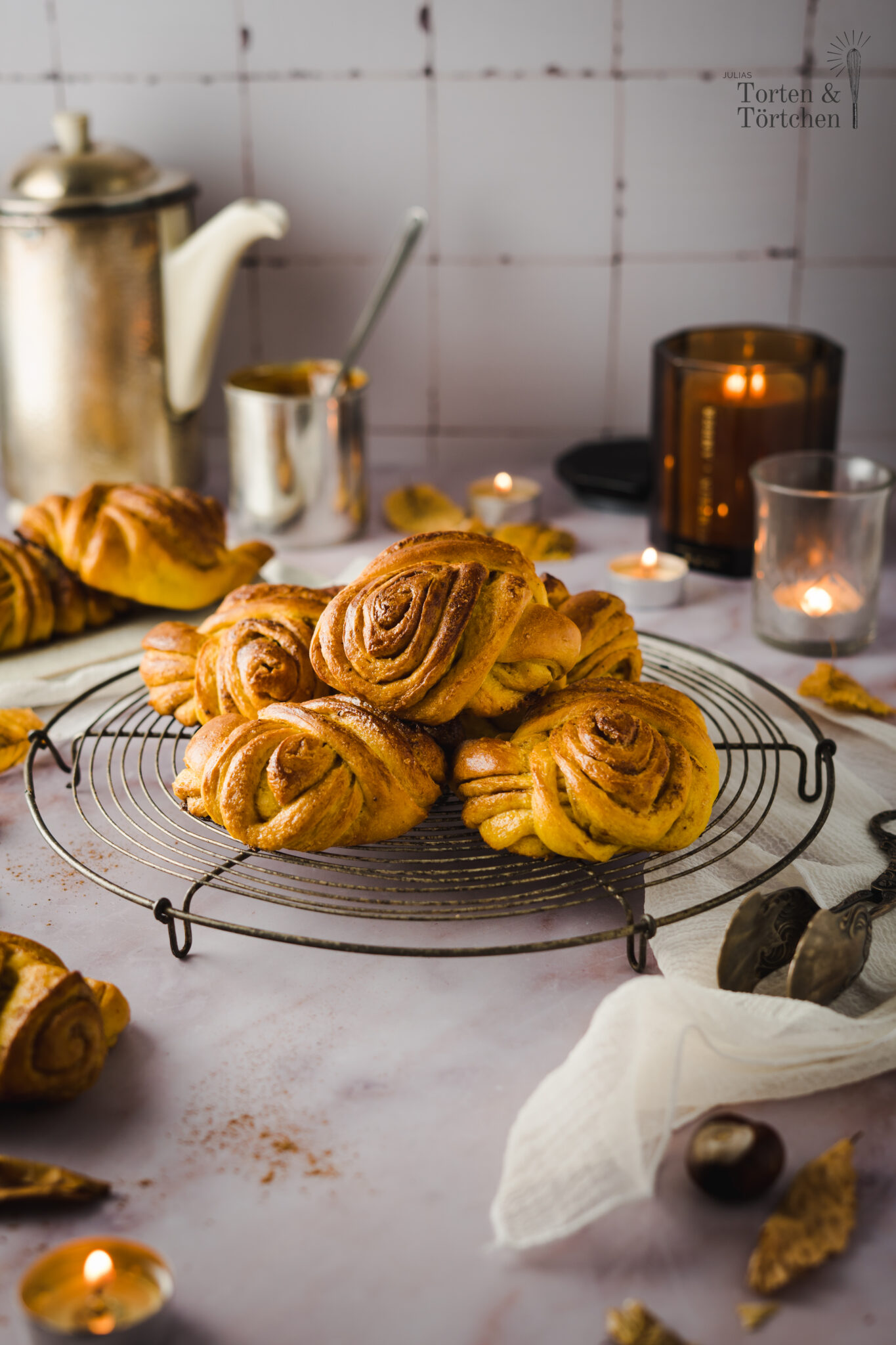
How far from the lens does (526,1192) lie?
679mm

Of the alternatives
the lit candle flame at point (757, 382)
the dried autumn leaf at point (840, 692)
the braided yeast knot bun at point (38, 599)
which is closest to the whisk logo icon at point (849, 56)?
the lit candle flame at point (757, 382)

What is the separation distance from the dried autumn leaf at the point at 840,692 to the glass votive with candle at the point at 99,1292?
91 centimetres

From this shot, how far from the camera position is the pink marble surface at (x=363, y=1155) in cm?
63

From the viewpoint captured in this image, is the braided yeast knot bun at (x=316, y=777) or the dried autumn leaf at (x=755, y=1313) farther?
the braided yeast knot bun at (x=316, y=777)

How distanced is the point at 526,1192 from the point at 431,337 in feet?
4.98

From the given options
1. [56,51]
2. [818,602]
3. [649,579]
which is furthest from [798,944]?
[56,51]

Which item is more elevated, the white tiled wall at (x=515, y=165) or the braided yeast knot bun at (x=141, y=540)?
the white tiled wall at (x=515, y=165)

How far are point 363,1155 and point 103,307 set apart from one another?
4.11 feet

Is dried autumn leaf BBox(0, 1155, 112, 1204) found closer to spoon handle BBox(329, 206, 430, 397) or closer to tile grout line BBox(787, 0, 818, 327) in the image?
spoon handle BBox(329, 206, 430, 397)

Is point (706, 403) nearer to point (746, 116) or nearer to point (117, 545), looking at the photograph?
point (746, 116)

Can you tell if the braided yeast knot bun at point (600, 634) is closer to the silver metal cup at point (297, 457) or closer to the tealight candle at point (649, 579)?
the tealight candle at point (649, 579)

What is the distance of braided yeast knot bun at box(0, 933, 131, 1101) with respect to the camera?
0.72 m

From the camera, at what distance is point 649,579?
5.09 ft

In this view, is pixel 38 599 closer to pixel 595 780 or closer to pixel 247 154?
pixel 595 780
